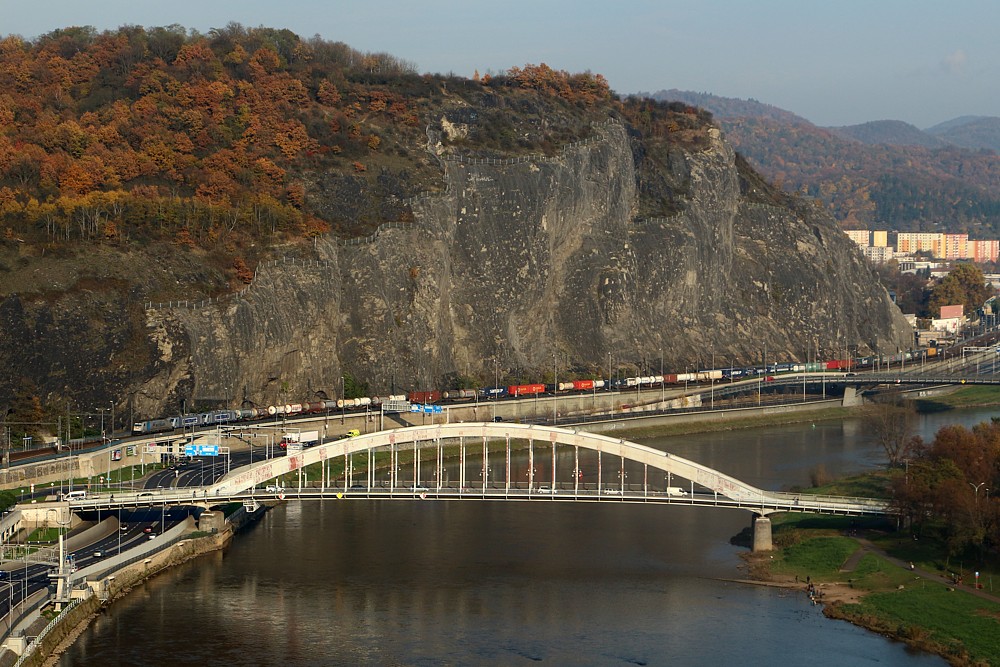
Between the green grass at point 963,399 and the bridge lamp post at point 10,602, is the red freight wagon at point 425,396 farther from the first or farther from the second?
the bridge lamp post at point 10,602

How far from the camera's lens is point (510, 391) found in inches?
5128

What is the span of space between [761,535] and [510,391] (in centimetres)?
5909

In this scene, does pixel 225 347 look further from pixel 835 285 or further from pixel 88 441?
pixel 835 285

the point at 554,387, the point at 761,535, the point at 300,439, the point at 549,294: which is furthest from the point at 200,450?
the point at 549,294

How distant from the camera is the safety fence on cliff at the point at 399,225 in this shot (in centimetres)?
10978

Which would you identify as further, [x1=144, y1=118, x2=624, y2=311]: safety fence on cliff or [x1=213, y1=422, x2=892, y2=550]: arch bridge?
[x1=144, y1=118, x2=624, y2=311]: safety fence on cliff

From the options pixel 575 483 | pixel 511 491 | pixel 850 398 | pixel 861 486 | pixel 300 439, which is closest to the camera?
pixel 511 491

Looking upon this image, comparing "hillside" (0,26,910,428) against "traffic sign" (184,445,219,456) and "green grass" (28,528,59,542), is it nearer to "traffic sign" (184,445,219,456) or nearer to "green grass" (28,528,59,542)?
"traffic sign" (184,445,219,456)

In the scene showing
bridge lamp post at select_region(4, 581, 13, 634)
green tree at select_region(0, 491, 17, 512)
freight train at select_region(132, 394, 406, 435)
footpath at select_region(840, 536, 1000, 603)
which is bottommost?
footpath at select_region(840, 536, 1000, 603)

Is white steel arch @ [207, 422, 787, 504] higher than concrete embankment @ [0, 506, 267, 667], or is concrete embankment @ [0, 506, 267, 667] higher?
white steel arch @ [207, 422, 787, 504]

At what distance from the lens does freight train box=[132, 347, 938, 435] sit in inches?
4037

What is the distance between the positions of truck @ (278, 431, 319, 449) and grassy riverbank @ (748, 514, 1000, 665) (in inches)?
1294

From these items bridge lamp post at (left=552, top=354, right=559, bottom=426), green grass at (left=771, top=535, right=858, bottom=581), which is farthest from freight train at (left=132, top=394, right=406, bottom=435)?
green grass at (left=771, top=535, right=858, bottom=581)

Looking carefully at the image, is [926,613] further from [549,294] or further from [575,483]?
[549,294]
